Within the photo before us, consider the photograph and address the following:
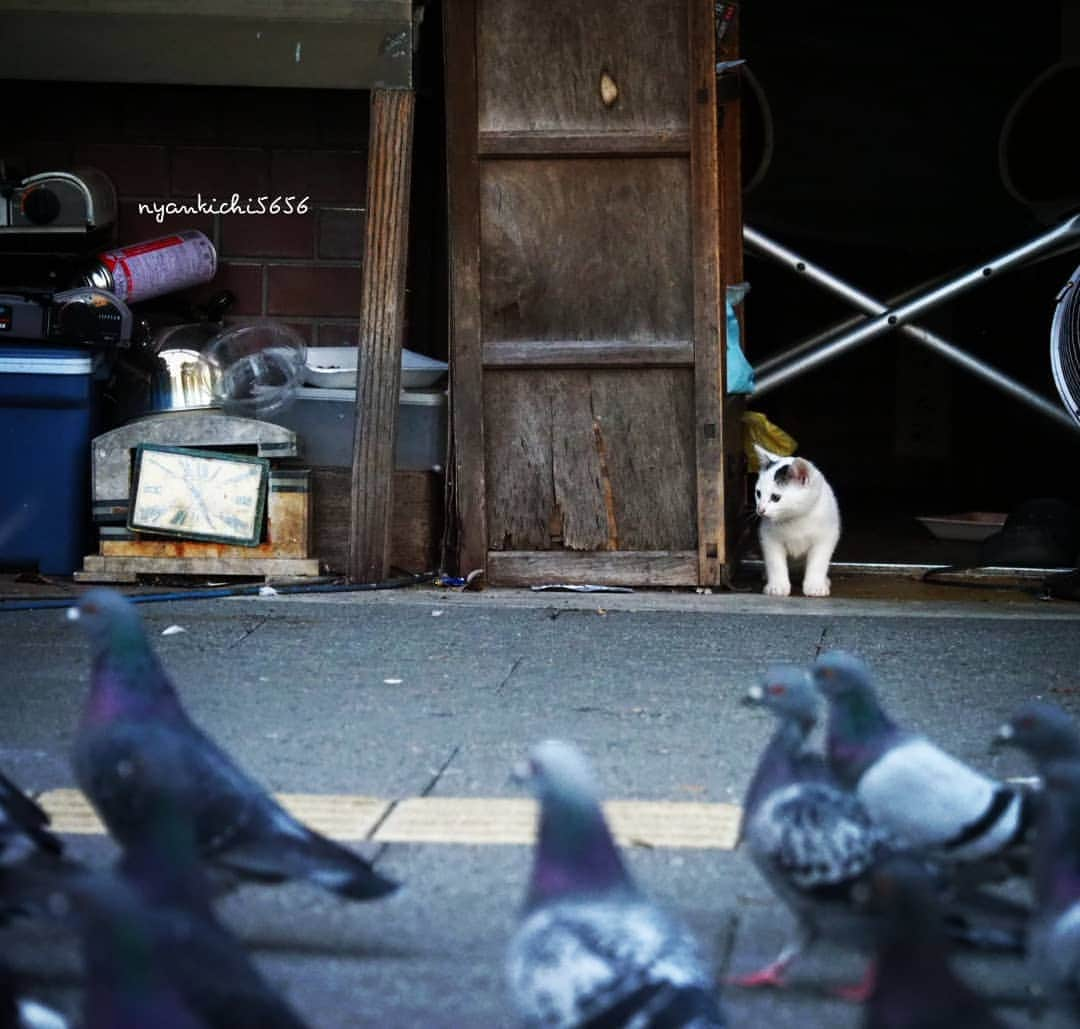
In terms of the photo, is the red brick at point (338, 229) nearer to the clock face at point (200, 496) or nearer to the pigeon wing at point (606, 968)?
the clock face at point (200, 496)

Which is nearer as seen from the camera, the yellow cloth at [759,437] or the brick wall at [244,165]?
the brick wall at [244,165]

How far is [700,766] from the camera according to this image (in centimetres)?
383

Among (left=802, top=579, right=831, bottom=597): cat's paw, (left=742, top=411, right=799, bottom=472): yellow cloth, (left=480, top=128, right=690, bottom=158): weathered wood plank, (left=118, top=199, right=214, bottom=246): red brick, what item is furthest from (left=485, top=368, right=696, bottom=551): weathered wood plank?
(left=118, top=199, right=214, bottom=246): red brick

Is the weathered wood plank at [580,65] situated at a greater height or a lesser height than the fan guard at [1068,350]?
greater

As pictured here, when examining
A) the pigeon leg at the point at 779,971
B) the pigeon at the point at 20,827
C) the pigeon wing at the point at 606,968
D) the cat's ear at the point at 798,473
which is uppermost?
the cat's ear at the point at 798,473

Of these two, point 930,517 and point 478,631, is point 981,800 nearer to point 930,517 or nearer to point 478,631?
point 478,631

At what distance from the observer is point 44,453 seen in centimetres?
629

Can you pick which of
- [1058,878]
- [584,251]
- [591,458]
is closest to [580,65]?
[584,251]

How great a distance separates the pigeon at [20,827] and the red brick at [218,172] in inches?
186

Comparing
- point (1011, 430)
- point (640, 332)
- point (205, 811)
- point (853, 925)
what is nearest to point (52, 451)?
point (640, 332)

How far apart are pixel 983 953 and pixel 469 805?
146 cm

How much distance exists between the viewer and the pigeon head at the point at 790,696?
2.66 m

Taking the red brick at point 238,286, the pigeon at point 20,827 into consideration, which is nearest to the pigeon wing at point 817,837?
the pigeon at point 20,827

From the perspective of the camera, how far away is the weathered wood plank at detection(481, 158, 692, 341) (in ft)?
20.0
